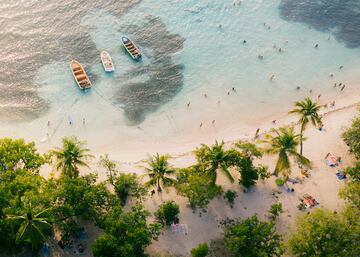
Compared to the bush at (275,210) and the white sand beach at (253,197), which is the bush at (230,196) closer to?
the white sand beach at (253,197)

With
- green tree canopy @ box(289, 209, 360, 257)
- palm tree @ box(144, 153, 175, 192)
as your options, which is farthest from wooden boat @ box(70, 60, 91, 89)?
green tree canopy @ box(289, 209, 360, 257)

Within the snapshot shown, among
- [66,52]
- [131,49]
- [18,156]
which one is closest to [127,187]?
[18,156]

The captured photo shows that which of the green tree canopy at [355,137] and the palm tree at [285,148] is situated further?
the green tree canopy at [355,137]

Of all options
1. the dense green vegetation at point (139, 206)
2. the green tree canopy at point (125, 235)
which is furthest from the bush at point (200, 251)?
the green tree canopy at point (125, 235)

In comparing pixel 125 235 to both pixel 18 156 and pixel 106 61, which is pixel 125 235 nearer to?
pixel 18 156

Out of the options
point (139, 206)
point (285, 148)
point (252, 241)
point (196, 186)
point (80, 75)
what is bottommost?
point (252, 241)

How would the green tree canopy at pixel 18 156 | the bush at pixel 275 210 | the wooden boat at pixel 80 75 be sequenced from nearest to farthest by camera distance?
1. the green tree canopy at pixel 18 156
2. the bush at pixel 275 210
3. the wooden boat at pixel 80 75
